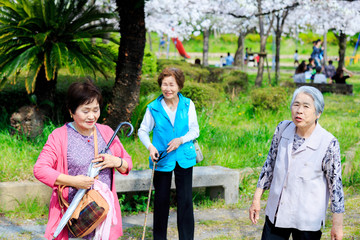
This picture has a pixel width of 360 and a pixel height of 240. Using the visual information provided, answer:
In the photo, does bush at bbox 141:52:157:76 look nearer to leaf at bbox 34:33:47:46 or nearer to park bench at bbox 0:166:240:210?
leaf at bbox 34:33:47:46

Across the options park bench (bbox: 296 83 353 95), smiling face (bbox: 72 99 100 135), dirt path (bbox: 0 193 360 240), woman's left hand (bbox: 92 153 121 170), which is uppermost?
smiling face (bbox: 72 99 100 135)

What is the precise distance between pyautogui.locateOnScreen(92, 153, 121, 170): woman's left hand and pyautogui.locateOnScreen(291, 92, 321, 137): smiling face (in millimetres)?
1145

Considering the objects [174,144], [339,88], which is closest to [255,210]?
[174,144]

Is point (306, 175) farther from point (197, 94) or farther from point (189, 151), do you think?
point (197, 94)

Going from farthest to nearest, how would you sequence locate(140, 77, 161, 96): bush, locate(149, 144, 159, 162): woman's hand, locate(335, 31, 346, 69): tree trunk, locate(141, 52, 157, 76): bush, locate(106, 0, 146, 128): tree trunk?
locate(335, 31, 346, 69): tree trunk → locate(141, 52, 157, 76): bush → locate(140, 77, 161, 96): bush → locate(106, 0, 146, 128): tree trunk → locate(149, 144, 159, 162): woman's hand

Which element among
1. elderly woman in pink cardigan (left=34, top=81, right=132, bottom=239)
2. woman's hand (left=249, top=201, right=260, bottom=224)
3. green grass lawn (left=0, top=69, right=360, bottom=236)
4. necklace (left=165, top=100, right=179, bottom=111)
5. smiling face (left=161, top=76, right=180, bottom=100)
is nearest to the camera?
elderly woman in pink cardigan (left=34, top=81, right=132, bottom=239)

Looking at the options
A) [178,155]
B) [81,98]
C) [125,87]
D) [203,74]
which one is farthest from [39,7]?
[203,74]

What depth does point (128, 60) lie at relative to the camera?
6773 millimetres

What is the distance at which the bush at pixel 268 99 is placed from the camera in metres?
10.1

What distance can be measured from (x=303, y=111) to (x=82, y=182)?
54.9 inches

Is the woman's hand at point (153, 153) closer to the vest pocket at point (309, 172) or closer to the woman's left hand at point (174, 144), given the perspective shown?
the woman's left hand at point (174, 144)

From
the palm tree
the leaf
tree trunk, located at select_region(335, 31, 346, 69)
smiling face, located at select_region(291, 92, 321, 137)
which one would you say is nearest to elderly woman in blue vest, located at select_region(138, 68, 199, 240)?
smiling face, located at select_region(291, 92, 321, 137)

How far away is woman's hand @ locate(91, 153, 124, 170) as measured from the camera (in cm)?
289

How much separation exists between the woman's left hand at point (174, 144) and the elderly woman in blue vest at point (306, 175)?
0.99 metres
